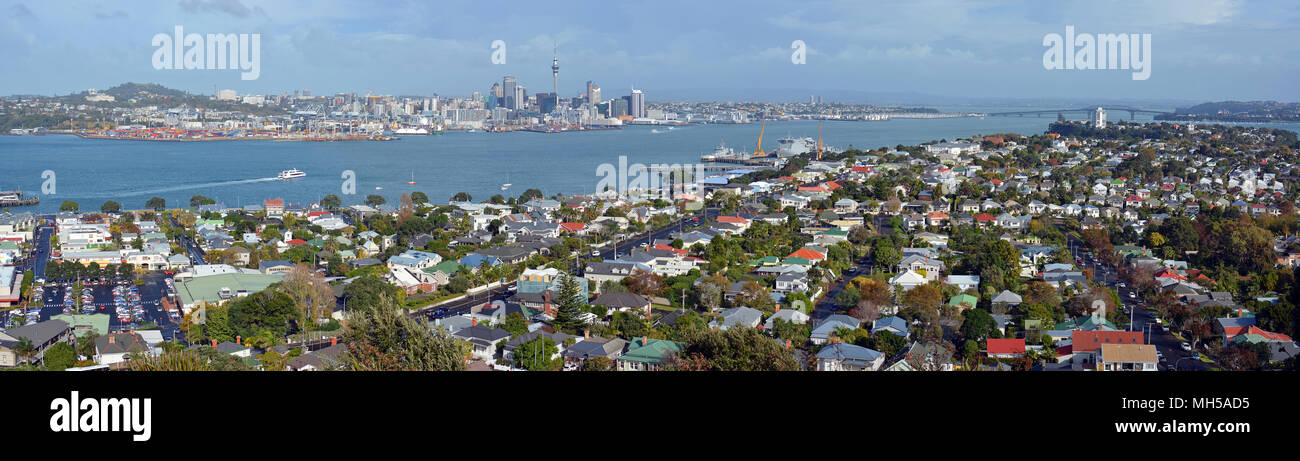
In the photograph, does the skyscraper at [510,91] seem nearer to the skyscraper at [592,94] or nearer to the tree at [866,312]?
the skyscraper at [592,94]

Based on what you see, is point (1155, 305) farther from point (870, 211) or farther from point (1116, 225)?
point (870, 211)

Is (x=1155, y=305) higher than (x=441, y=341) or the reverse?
the reverse

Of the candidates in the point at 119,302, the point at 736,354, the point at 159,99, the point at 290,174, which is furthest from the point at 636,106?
the point at 736,354

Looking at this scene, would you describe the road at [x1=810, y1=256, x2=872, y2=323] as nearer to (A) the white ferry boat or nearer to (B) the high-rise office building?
(A) the white ferry boat

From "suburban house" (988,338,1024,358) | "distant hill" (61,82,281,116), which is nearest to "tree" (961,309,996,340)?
"suburban house" (988,338,1024,358)

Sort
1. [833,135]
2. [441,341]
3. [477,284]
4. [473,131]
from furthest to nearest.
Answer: [473,131]
[833,135]
[477,284]
[441,341]

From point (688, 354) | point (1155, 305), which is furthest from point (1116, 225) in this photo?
point (688, 354)

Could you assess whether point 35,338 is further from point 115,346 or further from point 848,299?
point 848,299
